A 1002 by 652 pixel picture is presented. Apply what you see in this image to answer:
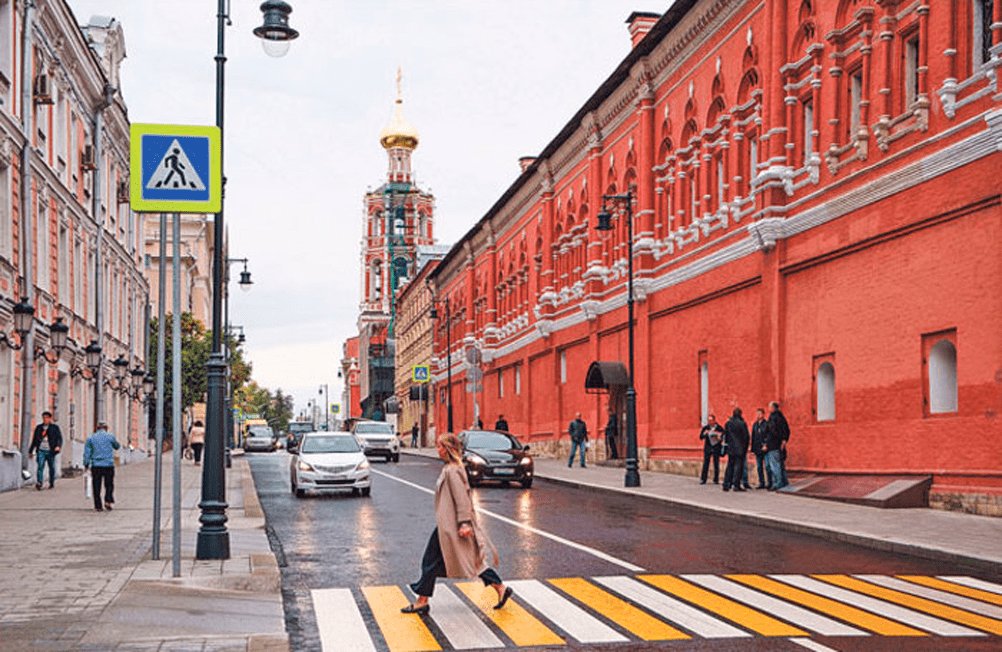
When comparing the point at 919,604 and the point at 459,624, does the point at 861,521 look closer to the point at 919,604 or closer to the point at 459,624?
the point at 919,604

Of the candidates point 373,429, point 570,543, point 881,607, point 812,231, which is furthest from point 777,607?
point 373,429

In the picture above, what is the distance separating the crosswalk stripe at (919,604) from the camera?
9589 mm

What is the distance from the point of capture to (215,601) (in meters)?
10.0

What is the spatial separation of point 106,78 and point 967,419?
31.0m

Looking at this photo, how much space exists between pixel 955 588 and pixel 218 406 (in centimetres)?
769

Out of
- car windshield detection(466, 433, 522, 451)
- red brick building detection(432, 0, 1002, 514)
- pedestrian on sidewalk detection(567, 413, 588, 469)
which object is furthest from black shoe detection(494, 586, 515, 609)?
pedestrian on sidewalk detection(567, 413, 588, 469)

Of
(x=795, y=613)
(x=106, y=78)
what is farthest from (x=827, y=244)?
(x=106, y=78)

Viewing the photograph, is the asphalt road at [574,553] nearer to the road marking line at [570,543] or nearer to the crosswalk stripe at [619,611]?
the road marking line at [570,543]

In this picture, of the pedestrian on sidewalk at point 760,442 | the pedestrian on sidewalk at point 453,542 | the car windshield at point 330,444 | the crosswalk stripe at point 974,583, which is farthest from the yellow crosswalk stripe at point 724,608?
Result: the car windshield at point 330,444

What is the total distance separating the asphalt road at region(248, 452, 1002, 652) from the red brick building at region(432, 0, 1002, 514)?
149 inches

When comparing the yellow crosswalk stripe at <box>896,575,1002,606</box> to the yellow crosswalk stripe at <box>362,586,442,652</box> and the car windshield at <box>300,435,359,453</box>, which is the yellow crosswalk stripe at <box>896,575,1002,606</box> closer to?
the yellow crosswalk stripe at <box>362,586,442,652</box>

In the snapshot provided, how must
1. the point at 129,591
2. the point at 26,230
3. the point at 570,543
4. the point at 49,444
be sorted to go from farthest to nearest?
1. the point at 26,230
2. the point at 49,444
3. the point at 570,543
4. the point at 129,591

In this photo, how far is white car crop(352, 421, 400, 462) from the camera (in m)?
47.4

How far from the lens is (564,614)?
998 cm
